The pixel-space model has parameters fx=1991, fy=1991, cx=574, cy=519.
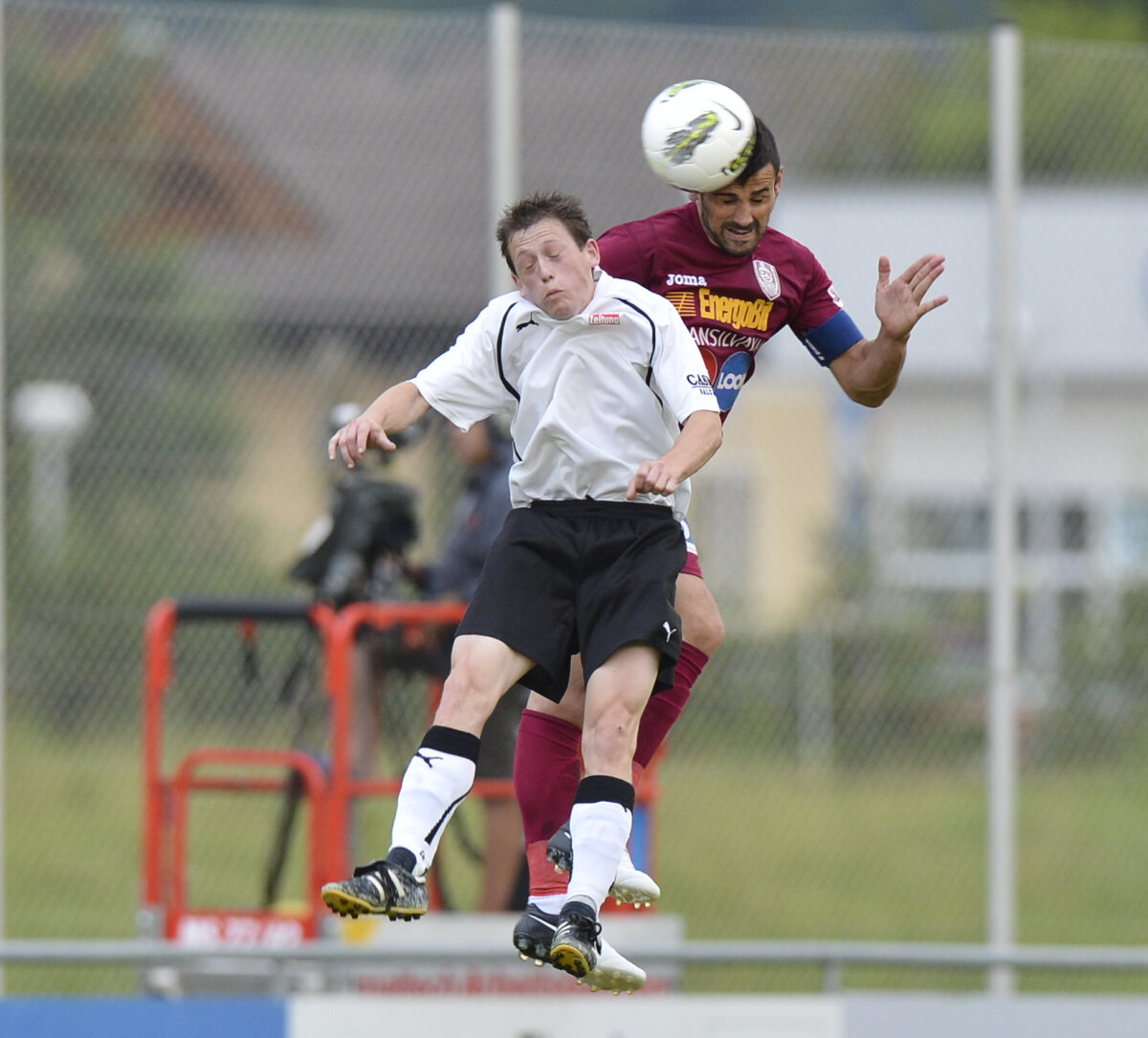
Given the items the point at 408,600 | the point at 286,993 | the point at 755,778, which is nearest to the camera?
the point at 286,993

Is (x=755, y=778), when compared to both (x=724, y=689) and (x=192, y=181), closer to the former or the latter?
(x=724, y=689)

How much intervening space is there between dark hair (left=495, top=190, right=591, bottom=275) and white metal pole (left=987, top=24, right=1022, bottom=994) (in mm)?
3766

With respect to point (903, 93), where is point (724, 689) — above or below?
below

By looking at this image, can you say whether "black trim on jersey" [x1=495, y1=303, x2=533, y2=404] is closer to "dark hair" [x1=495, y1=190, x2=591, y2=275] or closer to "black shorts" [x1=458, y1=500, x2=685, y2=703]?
"dark hair" [x1=495, y1=190, x2=591, y2=275]

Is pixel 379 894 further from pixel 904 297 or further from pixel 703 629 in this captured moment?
pixel 904 297

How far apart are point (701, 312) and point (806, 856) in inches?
163

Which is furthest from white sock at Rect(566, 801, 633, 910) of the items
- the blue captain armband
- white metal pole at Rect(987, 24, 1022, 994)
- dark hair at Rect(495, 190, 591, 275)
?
white metal pole at Rect(987, 24, 1022, 994)

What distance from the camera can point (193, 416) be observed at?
25.3 feet

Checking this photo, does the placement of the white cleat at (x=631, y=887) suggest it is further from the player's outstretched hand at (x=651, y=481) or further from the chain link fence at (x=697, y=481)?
the chain link fence at (x=697, y=481)

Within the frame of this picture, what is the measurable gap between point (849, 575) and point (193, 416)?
9.40 feet

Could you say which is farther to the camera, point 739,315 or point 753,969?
point 753,969

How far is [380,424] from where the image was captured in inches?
165

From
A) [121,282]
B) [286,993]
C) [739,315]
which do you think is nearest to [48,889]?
[286,993]

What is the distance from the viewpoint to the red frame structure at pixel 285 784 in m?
6.74
